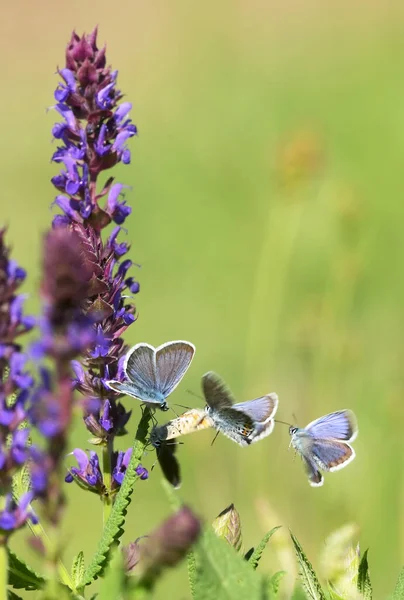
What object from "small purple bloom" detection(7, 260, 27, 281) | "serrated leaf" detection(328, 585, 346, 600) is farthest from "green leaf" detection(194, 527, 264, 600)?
"small purple bloom" detection(7, 260, 27, 281)

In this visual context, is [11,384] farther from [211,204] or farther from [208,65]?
[208,65]

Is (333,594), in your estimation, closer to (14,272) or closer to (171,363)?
(171,363)

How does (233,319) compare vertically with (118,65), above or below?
below

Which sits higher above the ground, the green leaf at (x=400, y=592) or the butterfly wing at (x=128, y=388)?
the butterfly wing at (x=128, y=388)

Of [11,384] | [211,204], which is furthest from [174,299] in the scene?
[11,384]

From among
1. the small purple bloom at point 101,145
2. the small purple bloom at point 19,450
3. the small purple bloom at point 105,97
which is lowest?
the small purple bloom at point 19,450

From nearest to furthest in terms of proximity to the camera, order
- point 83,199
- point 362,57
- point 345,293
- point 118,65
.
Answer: point 83,199, point 345,293, point 362,57, point 118,65

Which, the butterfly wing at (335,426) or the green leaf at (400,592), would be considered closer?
the green leaf at (400,592)

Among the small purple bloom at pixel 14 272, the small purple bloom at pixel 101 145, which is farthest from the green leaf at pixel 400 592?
the small purple bloom at pixel 101 145

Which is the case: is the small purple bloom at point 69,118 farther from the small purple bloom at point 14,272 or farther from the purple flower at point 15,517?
the purple flower at point 15,517
